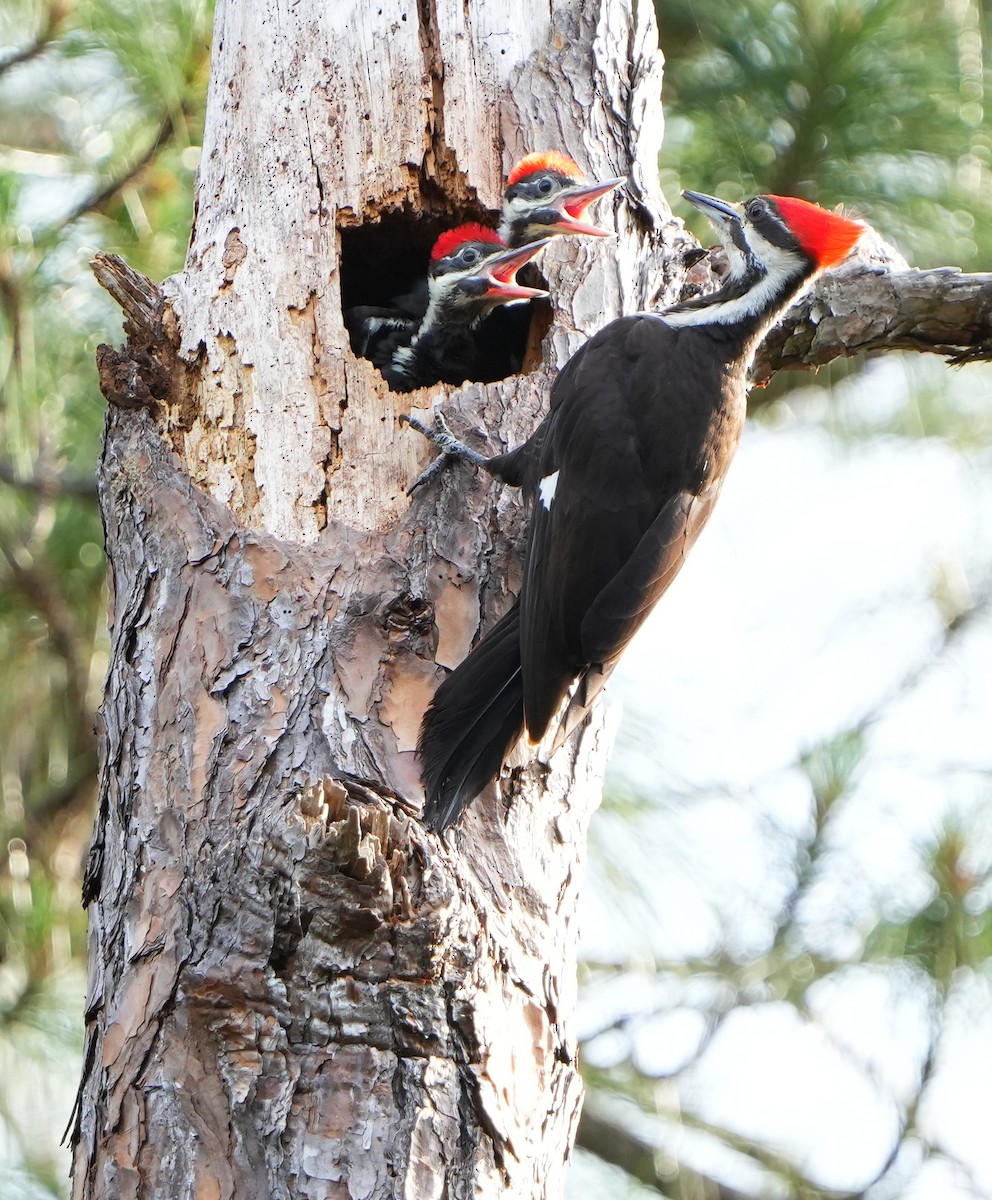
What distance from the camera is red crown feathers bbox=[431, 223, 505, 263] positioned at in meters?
2.44

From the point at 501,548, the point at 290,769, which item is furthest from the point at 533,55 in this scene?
the point at 290,769

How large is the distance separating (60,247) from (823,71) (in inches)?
66.5

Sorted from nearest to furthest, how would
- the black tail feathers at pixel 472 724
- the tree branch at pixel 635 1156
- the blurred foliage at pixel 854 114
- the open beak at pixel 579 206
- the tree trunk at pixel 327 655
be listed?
1. the tree trunk at pixel 327 655
2. the black tail feathers at pixel 472 724
3. the open beak at pixel 579 206
4. the blurred foliage at pixel 854 114
5. the tree branch at pixel 635 1156

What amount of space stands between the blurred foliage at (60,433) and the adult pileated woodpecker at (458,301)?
70 cm

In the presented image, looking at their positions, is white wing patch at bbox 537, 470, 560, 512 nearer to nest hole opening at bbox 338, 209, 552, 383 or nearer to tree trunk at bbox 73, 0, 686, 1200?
tree trunk at bbox 73, 0, 686, 1200

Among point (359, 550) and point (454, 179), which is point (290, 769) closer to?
point (359, 550)

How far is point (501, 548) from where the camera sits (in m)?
2.06

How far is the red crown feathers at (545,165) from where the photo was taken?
229 cm

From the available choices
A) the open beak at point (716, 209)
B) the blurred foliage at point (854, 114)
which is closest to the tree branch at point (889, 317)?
the open beak at point (716, 209)

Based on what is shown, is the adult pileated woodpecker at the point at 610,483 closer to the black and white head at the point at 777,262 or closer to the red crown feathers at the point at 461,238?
the black and white head at the point at 777,262

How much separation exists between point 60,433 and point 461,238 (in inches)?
42.5

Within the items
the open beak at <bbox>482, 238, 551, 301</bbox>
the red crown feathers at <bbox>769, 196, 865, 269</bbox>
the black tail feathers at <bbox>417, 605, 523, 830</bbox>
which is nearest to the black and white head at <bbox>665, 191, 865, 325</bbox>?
the red crown feathers at <bbox>769, 196, 865, 269</bbox>

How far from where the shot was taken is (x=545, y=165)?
2.30m

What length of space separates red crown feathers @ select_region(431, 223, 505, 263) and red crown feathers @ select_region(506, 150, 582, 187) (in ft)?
0.48
